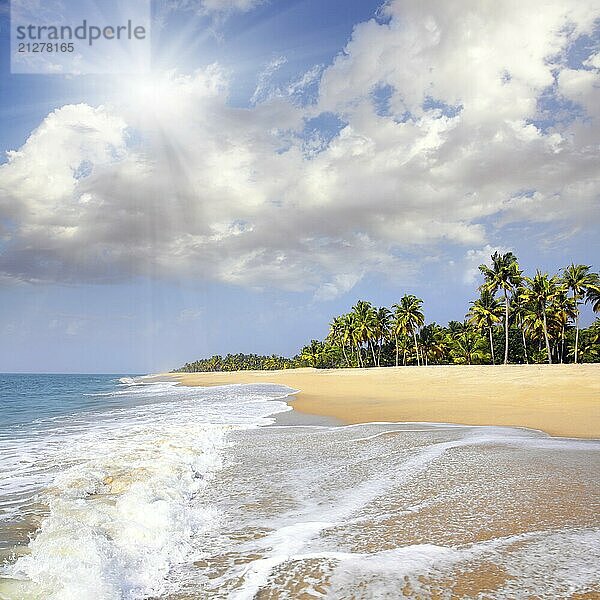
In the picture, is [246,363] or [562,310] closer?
[562,310]

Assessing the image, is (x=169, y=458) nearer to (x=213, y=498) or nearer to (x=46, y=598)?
(x=213, y=498)

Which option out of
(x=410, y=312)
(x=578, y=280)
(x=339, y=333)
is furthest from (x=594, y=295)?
(x=339, y=333)

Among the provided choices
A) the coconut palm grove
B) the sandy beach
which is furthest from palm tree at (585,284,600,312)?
the sandy beach

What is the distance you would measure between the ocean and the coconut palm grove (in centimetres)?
5090

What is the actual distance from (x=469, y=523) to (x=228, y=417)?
49.9 ft

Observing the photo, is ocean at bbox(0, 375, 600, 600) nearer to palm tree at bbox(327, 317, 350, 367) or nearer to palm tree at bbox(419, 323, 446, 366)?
palm tree at bbox(419, 323, 446, 366)

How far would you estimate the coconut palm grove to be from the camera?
5797 centimetres

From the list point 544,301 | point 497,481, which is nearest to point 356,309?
point 544,301

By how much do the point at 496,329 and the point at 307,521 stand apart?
76265 mm

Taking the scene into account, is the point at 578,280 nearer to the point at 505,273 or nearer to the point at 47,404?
the point at 505,273

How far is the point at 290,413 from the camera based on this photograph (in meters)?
20.8

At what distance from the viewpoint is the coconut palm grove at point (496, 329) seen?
2282 inches

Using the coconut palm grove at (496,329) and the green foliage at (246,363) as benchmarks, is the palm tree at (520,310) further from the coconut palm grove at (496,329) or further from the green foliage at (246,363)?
the green foliage at (246,363)

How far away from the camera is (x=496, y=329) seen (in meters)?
75.6
